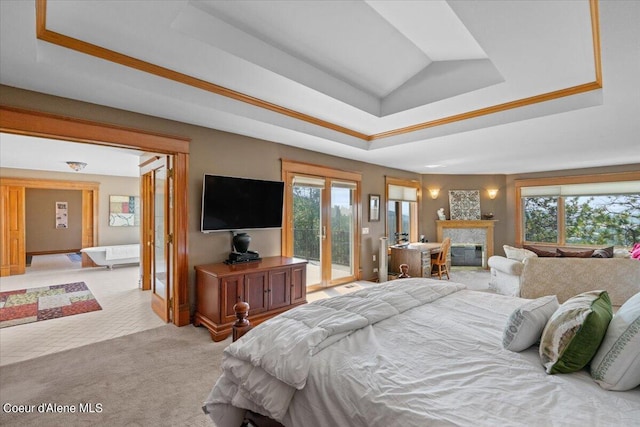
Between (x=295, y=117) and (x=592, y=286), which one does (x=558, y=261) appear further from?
(x=295, y=117)

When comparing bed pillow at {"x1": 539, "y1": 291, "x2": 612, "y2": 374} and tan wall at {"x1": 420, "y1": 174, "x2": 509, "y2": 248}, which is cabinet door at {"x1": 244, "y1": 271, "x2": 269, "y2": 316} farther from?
tan wall at {"x1": 420, "y1": 174, "x2": 509, "y2": 248}

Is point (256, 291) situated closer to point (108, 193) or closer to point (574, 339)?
point (574, 339)

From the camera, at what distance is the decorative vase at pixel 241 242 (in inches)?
148

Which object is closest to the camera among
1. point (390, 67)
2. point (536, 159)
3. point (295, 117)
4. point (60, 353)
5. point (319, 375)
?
point (319, 375)

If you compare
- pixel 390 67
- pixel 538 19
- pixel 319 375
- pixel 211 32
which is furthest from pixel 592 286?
pixel 211 32

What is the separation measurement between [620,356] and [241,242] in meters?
3.40

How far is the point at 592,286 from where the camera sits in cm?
311

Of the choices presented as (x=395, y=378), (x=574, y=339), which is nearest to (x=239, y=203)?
(x=395, y=378)

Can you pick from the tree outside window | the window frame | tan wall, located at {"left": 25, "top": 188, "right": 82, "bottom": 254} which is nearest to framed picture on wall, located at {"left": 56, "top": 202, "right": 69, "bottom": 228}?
tan wall, located at {"left": 25, "top": 188, "right": 82, "bottom": 254}

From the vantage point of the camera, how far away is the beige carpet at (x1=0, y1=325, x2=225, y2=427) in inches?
77.9

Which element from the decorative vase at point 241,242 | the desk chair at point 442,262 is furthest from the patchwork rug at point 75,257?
the desk chair at point 442,262

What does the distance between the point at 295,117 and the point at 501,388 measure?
332cm

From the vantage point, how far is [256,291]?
345 centimetres

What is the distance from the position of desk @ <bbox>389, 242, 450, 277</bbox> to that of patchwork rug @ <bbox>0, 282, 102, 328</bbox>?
5.12m
